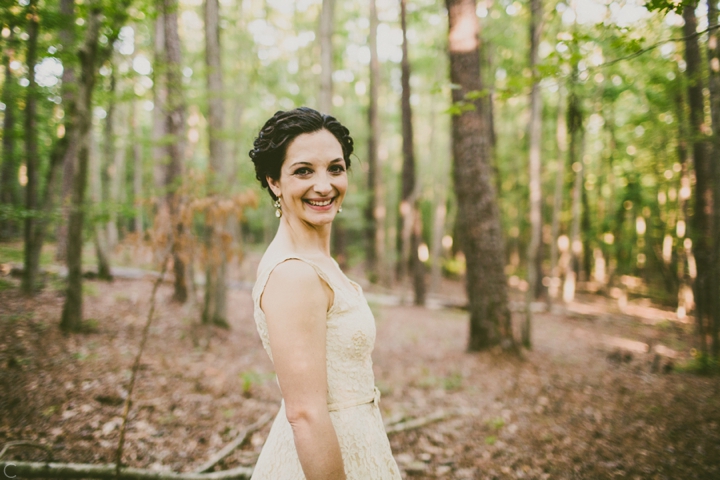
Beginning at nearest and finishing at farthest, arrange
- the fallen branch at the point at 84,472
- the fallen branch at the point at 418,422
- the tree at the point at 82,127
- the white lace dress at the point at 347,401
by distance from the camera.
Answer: the white lace dress at the point at 347,401 → the fallen branch at the point at 84,472 → the fallen branch at the point at 418,422 → the tree at the point at 82,127

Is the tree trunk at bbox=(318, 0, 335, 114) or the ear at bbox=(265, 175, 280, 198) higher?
the tree trunk at bbox=(318, 0, 335, 114)

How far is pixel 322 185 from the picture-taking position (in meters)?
1.47

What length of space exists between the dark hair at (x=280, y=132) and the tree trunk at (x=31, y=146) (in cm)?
596

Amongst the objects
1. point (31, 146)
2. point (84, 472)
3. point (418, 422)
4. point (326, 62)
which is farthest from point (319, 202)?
point (31, 146)

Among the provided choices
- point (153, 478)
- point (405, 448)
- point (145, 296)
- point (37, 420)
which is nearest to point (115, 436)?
point (37, 420)

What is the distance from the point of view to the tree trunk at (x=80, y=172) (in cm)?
565

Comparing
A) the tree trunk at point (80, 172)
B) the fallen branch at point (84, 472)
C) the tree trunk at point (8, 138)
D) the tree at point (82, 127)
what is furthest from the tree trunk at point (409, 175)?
the fallen branch at point (84, 472)

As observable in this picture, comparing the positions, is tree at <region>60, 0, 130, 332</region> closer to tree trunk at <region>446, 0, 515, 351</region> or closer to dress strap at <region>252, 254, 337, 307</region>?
A: tree trunk at <region>446, 0, 515, 351</region>

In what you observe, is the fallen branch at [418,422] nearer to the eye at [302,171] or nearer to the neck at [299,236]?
the neck at [299,236]

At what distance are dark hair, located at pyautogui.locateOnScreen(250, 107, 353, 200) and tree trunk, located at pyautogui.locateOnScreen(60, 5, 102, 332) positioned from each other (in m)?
5.72

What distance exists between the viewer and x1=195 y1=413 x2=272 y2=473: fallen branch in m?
3.49

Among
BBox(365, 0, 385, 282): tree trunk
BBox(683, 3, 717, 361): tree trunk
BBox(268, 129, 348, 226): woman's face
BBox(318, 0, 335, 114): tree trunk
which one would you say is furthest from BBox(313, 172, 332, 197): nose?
BBox(365, 0, 385, 282): tree trunk

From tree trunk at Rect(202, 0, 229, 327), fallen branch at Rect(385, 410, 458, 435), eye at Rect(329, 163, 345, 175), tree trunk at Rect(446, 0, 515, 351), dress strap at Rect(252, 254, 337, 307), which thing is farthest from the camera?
tree trunk at Rect(202, 0, 229, 327)

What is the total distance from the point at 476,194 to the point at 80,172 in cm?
665
